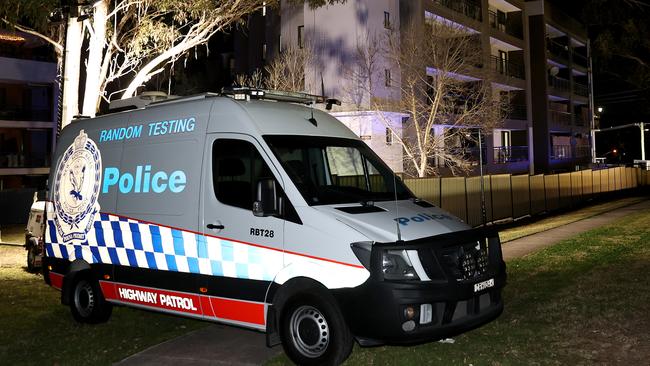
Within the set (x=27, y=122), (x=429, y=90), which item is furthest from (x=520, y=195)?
(x=27, y=122)

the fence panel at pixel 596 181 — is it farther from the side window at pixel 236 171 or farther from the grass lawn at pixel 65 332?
the side window at pixel 236 171

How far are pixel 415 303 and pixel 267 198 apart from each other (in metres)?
1.62

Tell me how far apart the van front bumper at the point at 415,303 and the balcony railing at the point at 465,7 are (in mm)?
25177

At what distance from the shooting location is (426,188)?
1830 cm

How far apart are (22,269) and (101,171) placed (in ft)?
21.8

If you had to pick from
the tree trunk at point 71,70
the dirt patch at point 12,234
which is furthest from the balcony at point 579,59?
the tree trunk at point 71,70

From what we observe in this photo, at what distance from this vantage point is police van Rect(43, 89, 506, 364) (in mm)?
5391

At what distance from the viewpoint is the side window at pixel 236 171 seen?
619cm

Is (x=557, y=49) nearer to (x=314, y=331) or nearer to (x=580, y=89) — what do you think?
(x=580, y=89)

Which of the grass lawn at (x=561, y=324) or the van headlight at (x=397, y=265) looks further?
the grass lawn at (x=561, y=324)

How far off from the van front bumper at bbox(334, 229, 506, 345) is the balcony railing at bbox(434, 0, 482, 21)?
25177 millimetres

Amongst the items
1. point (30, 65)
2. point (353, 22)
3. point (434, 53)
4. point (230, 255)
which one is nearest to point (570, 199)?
point (434, 53)

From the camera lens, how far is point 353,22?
25.7 metres

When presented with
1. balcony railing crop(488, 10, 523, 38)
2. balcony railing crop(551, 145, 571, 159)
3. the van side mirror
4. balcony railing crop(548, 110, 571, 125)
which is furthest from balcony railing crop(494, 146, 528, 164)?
the van side mirror
